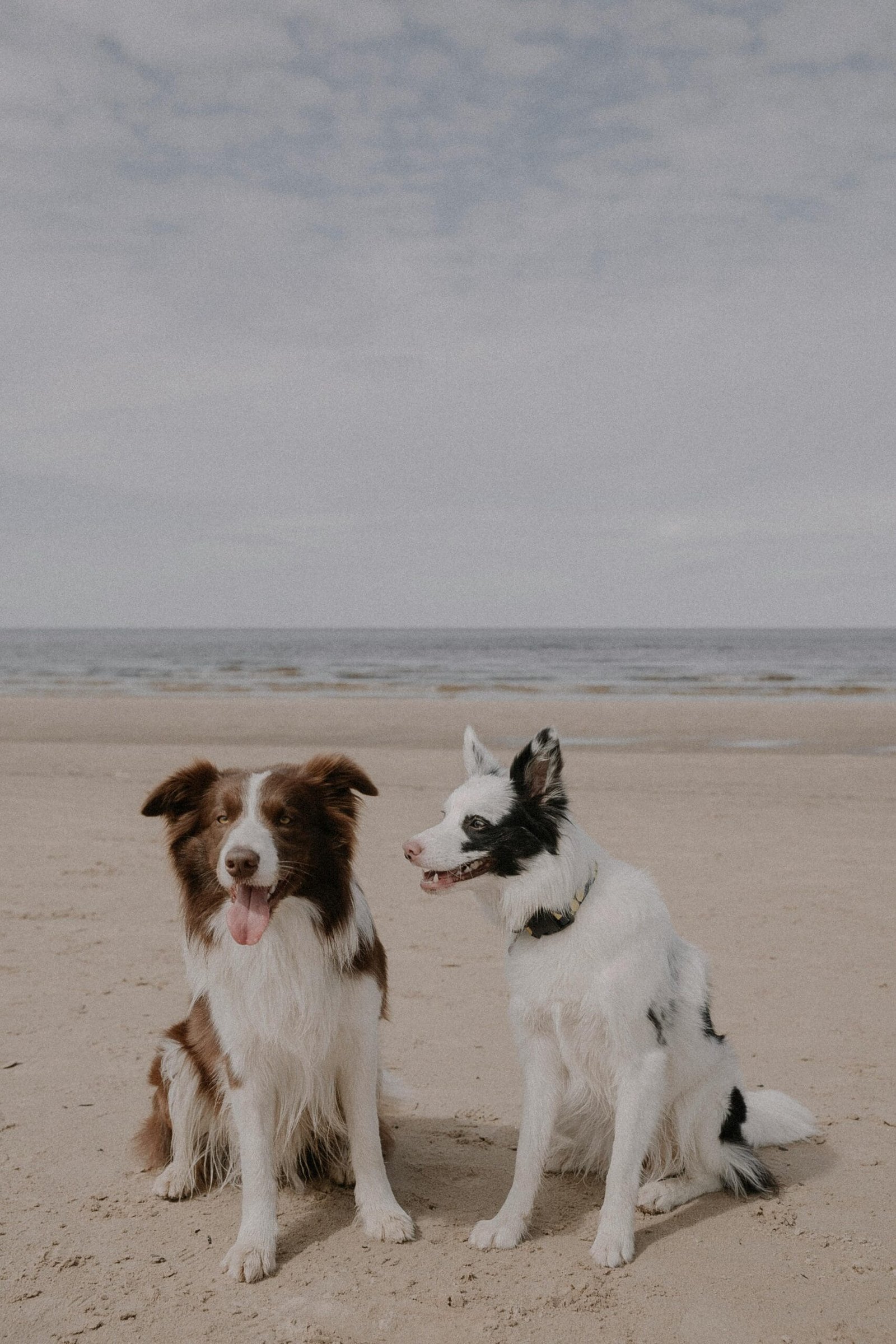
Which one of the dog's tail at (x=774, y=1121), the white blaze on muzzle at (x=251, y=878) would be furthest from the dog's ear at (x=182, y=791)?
the dog's tail at (x=774, y=1121)

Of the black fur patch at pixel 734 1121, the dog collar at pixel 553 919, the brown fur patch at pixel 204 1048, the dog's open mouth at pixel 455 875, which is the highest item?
the dog's open mouth at pixel 455 875

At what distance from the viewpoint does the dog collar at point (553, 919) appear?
3.08m

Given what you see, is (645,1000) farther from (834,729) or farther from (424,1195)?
(834,729)

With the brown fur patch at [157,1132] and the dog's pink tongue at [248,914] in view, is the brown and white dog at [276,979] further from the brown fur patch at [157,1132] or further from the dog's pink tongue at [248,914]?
the brown fur patch at [157,1132]

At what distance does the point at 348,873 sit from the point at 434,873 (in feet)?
1.00

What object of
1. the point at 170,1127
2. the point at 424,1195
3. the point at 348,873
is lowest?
the point at 424,1195

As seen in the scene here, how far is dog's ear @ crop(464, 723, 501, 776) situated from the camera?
3.30 metres

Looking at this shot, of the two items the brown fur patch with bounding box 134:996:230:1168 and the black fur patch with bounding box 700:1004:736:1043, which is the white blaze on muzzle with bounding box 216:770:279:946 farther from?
the black fur patch with bounding box 700:1004:736:1043

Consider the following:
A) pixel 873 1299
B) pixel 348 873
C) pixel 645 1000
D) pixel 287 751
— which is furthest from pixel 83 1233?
pixel 287 751

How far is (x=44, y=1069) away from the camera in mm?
4324

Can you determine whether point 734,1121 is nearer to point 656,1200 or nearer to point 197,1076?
point 656,1200

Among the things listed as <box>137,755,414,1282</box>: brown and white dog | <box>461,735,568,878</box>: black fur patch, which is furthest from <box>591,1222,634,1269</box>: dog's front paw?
<box>461,735,568,878</box>: black fur patch

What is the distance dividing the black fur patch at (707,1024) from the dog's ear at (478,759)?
1.03 m

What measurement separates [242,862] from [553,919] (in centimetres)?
99
